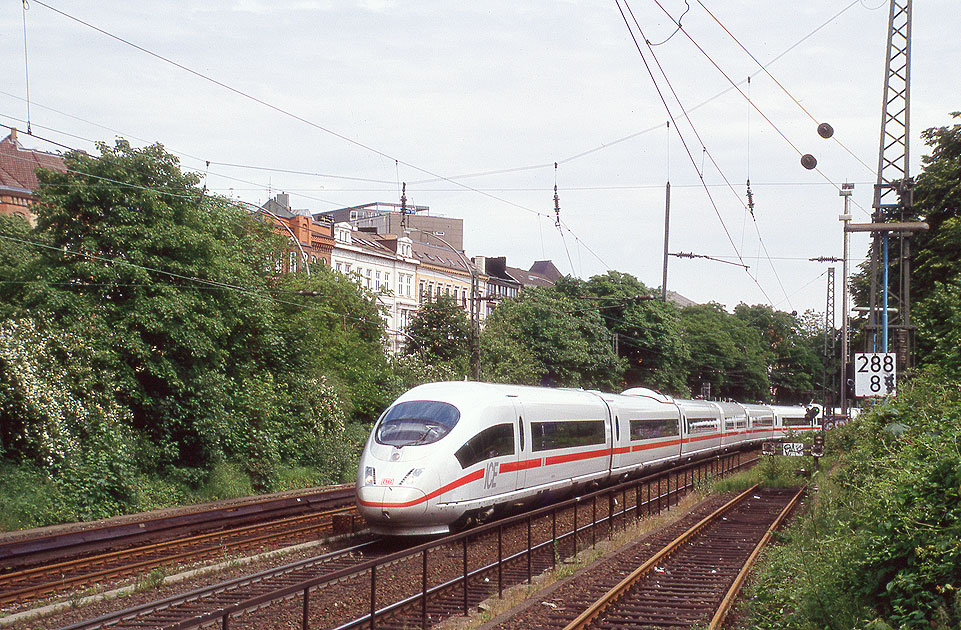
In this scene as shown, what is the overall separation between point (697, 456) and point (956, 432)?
34.0 meters

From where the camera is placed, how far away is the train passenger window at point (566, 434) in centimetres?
2081

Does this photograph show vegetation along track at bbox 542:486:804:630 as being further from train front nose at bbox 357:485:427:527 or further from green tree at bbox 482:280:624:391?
green tree at bbox 482:280:624:391

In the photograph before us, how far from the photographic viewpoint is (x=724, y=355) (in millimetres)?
87125

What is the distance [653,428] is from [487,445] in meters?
14.9

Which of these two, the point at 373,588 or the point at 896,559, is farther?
the point at 373,588

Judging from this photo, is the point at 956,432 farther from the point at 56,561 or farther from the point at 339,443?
the point at 339,443

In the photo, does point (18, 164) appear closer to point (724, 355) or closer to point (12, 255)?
point (12, 255)

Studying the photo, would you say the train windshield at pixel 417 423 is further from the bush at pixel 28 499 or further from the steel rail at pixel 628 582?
the bush at pixel 28 499

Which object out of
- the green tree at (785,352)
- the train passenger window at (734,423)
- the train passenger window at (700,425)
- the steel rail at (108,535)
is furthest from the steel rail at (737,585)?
the green tree at (785,352)

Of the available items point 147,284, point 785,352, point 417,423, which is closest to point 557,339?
point 147,284

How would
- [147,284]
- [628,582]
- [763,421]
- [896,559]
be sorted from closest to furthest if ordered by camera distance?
[896,559], [628,582], [147,284], [763,421]

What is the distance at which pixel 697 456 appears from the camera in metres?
41.2

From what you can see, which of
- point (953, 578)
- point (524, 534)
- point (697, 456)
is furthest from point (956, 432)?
point (697, 456)

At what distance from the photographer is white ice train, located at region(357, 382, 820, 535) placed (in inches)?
646
